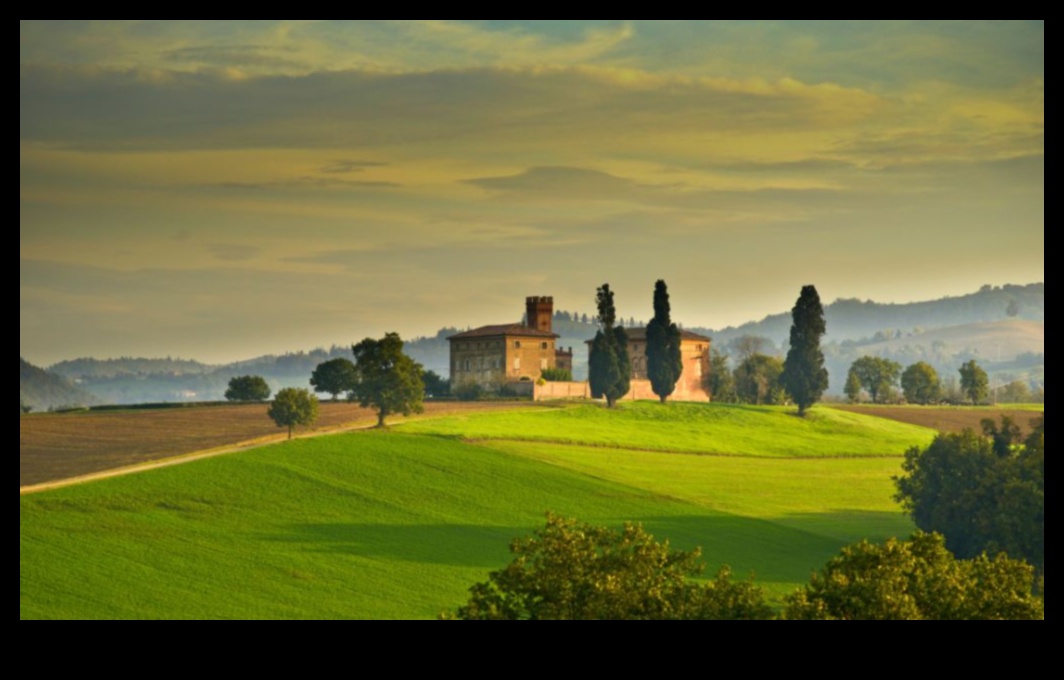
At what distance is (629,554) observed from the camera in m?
24.1

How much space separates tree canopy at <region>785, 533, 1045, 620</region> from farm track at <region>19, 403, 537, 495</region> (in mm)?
29512

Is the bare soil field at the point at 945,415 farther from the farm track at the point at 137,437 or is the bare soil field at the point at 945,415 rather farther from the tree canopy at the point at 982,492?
the farm track at the point at 137,437

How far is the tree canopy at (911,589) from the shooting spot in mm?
23000

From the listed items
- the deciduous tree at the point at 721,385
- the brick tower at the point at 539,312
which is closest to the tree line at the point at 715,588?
the brick tower at the point at 539,312

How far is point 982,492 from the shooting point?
1673 inches

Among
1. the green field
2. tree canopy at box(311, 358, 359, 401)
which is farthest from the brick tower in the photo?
tree canopy at box(311, 358, 359, 401)

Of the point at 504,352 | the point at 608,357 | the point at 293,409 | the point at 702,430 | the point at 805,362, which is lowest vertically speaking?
the point at 702,430

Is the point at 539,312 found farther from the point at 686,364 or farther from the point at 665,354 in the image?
the point at 686,364

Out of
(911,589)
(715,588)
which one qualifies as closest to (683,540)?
(911,589)

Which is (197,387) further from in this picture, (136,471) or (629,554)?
(629,554)

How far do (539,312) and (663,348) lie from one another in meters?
7.35

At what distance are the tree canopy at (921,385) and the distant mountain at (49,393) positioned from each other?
2119 inches
